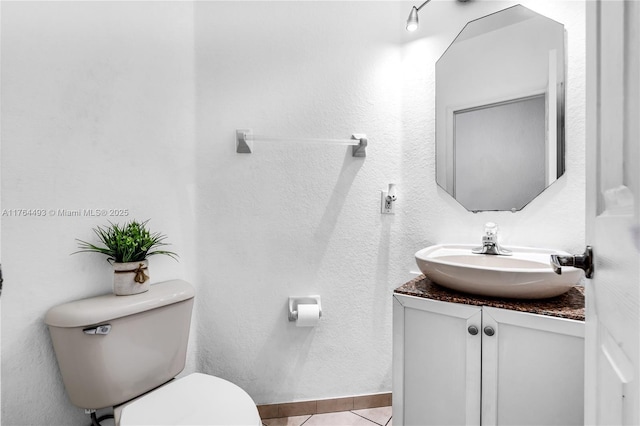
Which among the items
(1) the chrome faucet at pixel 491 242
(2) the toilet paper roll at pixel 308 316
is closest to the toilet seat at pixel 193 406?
(2) the toilet paper roll at pixel 308 316

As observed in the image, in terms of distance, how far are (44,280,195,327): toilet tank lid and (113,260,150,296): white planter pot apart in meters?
0.02

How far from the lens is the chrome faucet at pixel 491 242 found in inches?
53.5

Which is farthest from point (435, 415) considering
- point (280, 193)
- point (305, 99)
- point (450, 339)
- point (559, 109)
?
point (305, 99)

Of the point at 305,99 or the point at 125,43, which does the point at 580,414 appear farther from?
the point at 125,43

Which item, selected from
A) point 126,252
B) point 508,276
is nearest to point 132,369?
point 126,252

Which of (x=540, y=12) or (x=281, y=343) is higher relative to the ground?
(x=540, y=12)

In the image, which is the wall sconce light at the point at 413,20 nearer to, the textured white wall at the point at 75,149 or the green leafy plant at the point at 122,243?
the textured white wall at the point at 75,149

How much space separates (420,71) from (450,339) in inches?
52.3

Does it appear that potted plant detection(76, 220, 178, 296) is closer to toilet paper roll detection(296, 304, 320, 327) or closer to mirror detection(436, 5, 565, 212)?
toilet paper roll detection(296, 304, 320, 327)

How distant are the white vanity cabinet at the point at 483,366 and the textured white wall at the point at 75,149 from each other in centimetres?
112

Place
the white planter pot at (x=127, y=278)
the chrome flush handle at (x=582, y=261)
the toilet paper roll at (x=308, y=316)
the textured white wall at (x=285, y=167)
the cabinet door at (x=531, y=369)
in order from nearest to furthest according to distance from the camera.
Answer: the chrome flush handle at (x=582, y=261) < the cabinet door at (x=531, y=369) < the white planter pot at (x=127, y=278) < the textured white wall at (x=285, y=167) < the toilet paper roll at (x=308, y=316)

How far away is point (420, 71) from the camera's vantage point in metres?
1.63

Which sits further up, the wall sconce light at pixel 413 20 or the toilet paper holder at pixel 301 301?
the wall sconce light at pixel 413 20

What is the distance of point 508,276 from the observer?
986 millimetres
